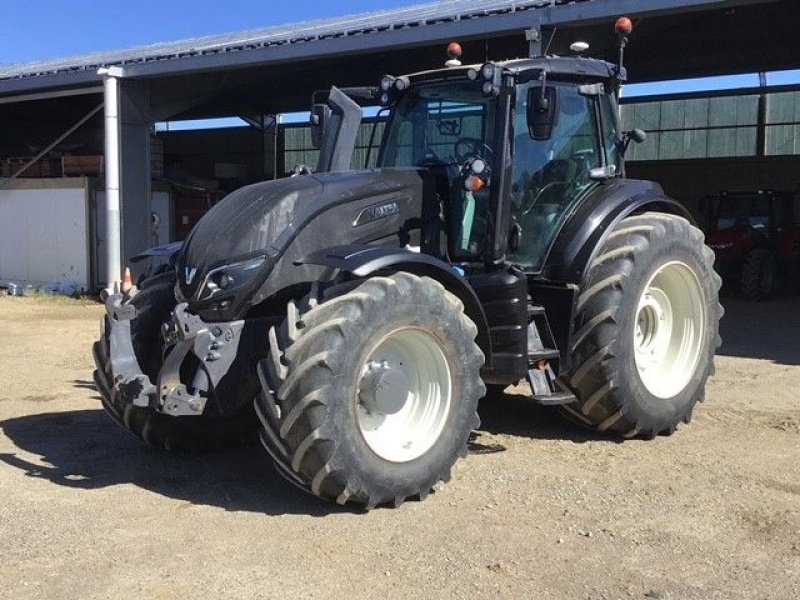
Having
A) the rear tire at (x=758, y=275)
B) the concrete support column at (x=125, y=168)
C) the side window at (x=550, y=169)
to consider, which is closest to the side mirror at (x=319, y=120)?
the side window at (x=550, y=169)

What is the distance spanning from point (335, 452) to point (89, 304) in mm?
12628

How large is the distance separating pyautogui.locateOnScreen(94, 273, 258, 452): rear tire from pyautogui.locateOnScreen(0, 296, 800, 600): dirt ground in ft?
0.42

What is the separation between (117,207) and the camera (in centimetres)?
1474

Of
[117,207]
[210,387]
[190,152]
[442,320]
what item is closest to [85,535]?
[210,387]

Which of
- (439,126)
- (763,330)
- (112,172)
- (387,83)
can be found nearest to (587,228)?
(439,126)

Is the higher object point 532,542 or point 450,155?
point 450,155

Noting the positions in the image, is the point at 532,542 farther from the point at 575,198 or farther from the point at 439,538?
the point at 575,198

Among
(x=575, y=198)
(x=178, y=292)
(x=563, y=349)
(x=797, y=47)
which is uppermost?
(x=797, y=47)

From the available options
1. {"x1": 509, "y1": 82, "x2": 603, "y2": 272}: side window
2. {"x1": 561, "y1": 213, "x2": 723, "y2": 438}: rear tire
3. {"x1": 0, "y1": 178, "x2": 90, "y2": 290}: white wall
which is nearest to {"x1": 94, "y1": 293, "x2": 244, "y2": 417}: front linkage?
{"x1": 509, "y1": 82, "x2": 603, "y2": 272}: side window

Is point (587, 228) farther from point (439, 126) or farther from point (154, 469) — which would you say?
point (154, 469)

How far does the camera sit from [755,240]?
1659cm

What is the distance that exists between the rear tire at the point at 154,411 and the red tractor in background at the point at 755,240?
12676 mm

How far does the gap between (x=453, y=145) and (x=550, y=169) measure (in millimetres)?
633

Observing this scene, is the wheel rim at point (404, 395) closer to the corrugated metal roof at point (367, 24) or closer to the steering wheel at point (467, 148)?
the steering wheel at point (467, 148)
